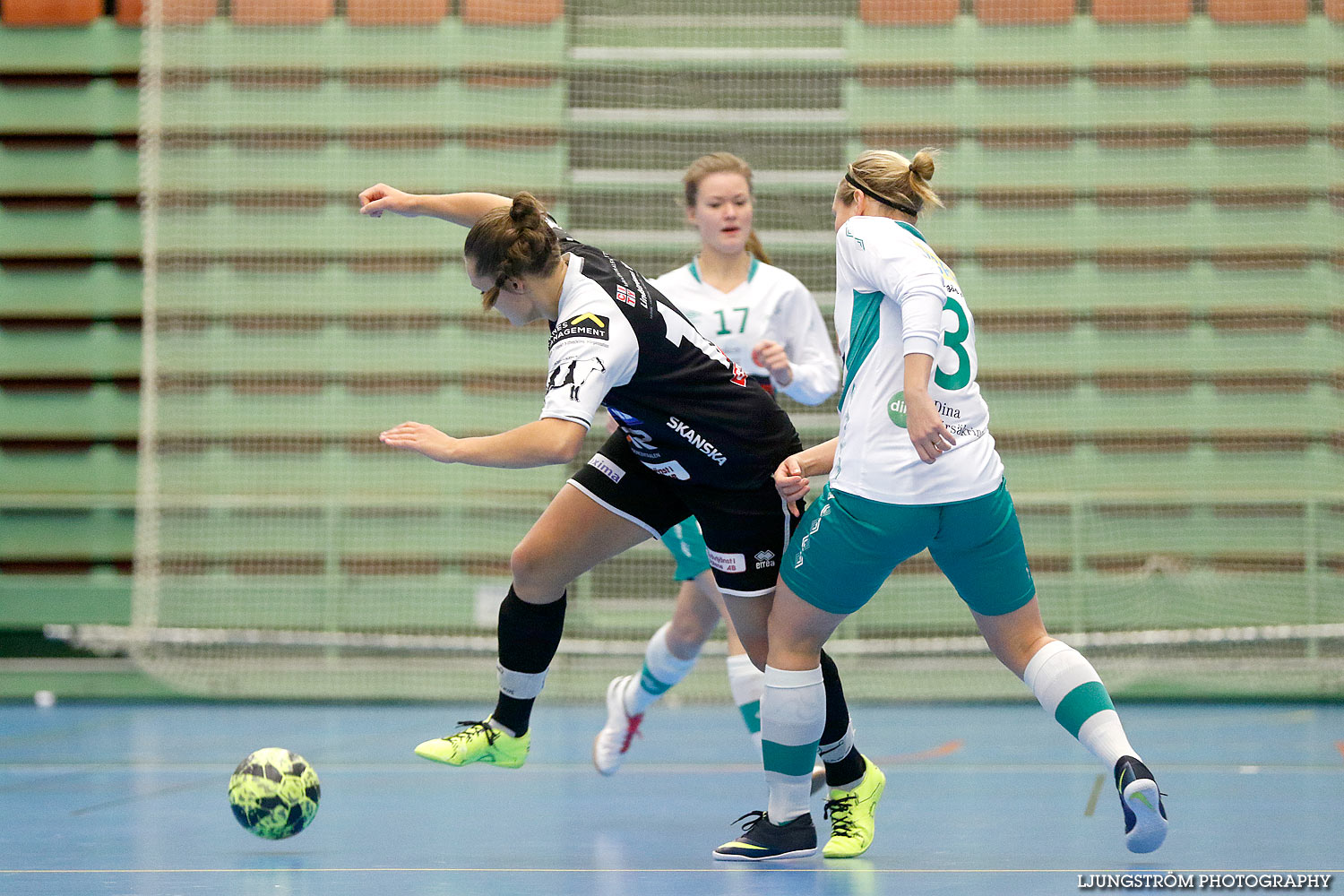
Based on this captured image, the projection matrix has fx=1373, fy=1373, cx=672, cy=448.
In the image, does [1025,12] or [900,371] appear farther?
[1025,12]

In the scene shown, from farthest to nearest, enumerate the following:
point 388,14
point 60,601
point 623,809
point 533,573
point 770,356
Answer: point 388,14, point 60,601, point 623,809, point 770,356, point 533,573

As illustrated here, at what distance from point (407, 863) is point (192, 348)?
18.5 feet

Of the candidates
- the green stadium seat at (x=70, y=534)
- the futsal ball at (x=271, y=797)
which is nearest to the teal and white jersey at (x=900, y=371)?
the futsal ball at (x=271, y=797)

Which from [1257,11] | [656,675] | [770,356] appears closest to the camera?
[770,356]

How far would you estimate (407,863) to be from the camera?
3.25 meters

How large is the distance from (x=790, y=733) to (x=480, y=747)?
0.91 metres

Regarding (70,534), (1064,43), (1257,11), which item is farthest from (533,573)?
(1257,11)

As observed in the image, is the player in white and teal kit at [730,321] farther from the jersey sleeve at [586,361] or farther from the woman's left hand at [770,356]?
the jersey sleeve at [586,361]

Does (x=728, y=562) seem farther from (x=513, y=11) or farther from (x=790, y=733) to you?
(x=513, y=11)

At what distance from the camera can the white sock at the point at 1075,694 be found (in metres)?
3.05

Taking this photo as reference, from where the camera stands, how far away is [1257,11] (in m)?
8.05

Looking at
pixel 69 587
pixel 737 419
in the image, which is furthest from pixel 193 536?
pixel 737 419

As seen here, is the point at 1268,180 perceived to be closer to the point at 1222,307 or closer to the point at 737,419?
the point at 1222,307

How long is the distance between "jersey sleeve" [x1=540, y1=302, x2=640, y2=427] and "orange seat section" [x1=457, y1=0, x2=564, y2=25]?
5.65 metres
